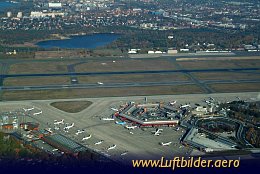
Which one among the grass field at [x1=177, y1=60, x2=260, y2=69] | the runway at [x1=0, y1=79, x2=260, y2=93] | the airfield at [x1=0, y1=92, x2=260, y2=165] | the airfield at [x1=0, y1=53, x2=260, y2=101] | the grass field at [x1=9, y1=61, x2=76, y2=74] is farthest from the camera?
the grass field at [x1=177, y1=60, x2=260, y2=69]

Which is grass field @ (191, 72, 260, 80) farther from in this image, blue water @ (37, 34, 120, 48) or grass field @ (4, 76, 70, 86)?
blue water @ (37, 34, 120, 48)

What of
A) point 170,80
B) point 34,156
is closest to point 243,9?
point 170,80

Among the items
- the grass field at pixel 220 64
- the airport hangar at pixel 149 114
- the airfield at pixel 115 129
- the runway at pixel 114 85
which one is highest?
the grass field at pixel 220 64

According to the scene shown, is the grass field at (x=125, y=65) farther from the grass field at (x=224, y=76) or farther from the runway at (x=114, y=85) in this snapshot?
the runway at (x=114, y=85)

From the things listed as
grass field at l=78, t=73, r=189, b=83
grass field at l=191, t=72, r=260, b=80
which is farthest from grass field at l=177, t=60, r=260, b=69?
grass field at l=78, t=73, r=189, b=83

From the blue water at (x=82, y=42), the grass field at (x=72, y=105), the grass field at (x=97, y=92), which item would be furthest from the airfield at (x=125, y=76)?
the blue water at (x=82, y=42)

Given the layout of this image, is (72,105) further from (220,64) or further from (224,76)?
(220,64)

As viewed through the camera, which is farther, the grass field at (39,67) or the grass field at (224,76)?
the grass field at (39,67)

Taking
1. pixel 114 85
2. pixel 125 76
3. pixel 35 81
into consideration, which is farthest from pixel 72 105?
pixel 125 76
